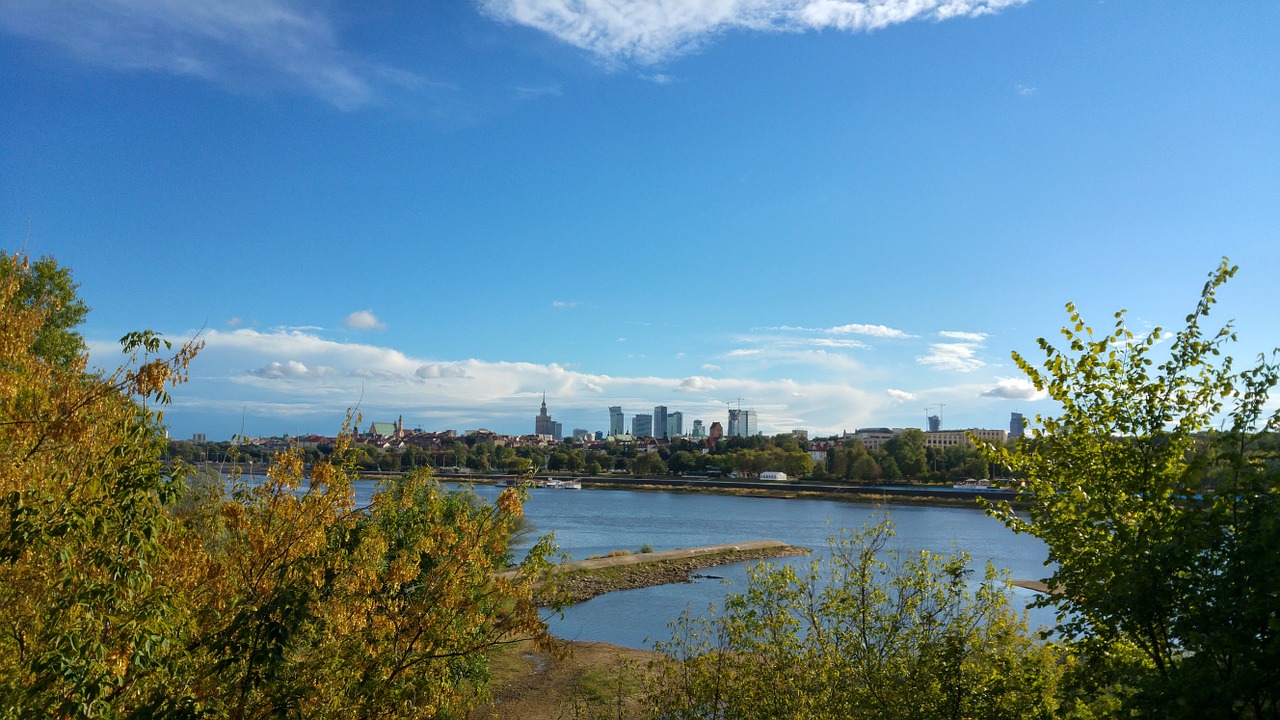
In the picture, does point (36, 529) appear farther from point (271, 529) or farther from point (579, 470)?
point (579, 470)

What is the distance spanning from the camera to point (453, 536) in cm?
611

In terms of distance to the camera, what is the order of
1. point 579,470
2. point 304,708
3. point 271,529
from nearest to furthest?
1. point 304,708
2. point 271,529
3. point 579,470


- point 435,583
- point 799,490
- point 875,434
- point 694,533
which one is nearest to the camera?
point 435,583

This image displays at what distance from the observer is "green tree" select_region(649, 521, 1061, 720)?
6.93 m

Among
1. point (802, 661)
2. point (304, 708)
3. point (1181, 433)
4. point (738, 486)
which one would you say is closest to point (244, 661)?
point (304, 708)

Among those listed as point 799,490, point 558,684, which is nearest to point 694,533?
point 558,684

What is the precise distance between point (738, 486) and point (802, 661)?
101 metres

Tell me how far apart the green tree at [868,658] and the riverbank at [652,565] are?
80.0 ft

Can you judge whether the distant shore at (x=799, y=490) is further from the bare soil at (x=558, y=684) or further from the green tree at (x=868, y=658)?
the green tree at (x=868, y=658)

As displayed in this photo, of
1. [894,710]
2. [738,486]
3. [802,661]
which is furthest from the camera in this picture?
[738,486]

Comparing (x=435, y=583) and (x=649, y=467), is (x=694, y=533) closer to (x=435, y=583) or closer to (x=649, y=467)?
(x=435, y=583)

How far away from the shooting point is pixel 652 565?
138ft

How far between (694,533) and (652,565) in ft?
58.5

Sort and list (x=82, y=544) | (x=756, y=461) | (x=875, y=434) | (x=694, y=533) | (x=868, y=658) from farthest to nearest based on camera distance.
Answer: (x=875, y=434) < (x=756, y=461) < (x=694, y=533) < (x=868, y=658) < (x=82, y=544)
